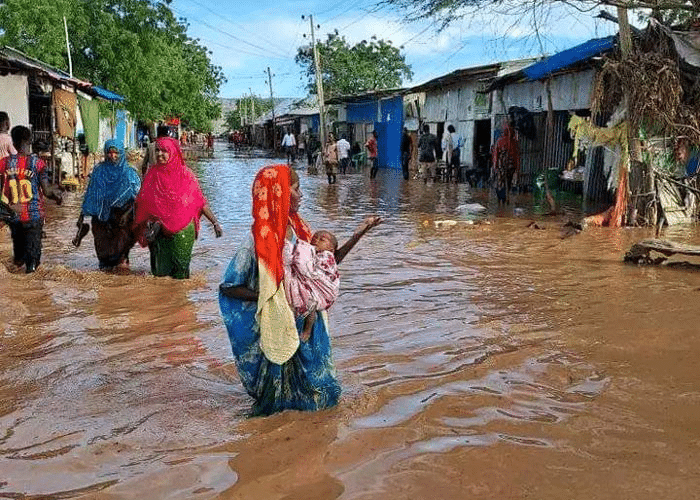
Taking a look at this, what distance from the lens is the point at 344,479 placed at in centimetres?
324

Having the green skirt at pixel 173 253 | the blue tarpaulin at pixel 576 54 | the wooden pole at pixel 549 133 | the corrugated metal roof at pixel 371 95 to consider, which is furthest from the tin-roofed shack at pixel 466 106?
the green skirt at pixel 173 253

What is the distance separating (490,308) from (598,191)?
30.1 feet

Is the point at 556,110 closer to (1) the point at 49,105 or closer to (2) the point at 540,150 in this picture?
(2) the point at 540,150

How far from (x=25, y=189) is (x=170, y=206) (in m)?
1.52

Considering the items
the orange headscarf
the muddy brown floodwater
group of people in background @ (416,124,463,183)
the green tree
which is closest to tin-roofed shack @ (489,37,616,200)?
group of people in background @ (416,124,463,183)

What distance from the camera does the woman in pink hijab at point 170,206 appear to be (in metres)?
7.16

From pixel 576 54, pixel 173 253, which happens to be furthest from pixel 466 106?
pixel 173 253

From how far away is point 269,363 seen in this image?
148 inches

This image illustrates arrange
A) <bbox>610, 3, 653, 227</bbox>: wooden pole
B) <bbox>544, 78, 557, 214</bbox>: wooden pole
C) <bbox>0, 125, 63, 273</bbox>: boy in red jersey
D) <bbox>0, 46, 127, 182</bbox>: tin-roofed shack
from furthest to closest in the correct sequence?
<bbox>544, 78, 557, 214</bbox>: wooden pole, <bbox>0, 46, 127, 182</bbox>: tin-roofed shack, <bbox>610, 3, 653, 227</bbox>: wooden pole, <bbox>0, 125, 63, 273</bbox>: boy in red jersey

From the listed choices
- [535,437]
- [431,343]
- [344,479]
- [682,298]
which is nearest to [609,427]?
[535,437]

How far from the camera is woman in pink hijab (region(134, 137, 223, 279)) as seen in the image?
716cm

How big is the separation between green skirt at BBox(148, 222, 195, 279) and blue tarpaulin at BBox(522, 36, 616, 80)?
26.0ft

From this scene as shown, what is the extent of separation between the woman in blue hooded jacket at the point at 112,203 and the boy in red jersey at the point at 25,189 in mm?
452

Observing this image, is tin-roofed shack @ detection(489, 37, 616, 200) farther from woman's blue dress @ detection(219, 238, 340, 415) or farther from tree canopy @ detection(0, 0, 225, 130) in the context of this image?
tree canopy @ detection(0, 0, 225, 130)
